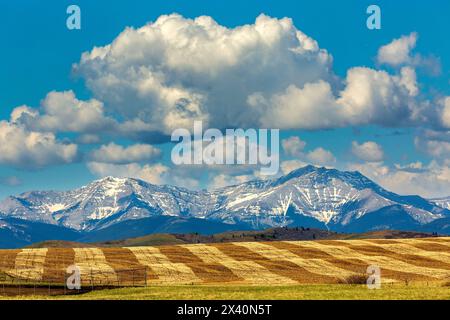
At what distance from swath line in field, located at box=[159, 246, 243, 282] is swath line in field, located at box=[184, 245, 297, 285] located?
1.61 m

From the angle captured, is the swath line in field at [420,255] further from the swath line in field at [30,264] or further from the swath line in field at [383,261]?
the swath line in field at [30,264]

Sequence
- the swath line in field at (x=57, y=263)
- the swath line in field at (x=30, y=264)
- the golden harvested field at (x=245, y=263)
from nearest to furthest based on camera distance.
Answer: the golden harvested field at (x=245, y=263) < the swath line in field at (x=57, y=263) < the swath line in field at (x=30, y=264)

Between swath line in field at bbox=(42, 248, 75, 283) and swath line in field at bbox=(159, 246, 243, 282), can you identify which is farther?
swath line in field at bbox=(159, 246, 243, 282)

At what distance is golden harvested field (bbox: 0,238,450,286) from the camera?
124438 mm

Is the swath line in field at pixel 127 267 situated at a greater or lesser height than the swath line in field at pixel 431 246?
lesser

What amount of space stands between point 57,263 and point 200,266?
101 feet

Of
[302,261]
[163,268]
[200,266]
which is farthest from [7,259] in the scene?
[302,261]

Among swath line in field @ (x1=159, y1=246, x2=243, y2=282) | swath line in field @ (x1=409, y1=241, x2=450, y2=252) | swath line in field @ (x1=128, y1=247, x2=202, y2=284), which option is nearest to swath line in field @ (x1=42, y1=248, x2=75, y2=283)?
swath line in field @ (x1=128, y1=247, x2=202, y2=284)

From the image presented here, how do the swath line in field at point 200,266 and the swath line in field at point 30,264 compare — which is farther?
the swath line in field at point 30,264

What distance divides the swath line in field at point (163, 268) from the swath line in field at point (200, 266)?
Result: 1.52 meters

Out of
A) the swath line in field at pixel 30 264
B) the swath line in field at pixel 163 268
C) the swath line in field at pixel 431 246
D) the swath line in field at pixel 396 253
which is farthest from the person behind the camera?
the swath line in field at pixel 431 246

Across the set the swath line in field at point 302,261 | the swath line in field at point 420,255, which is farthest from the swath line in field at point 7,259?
Answer: the swath line in field at point 420,255

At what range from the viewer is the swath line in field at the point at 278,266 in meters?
122

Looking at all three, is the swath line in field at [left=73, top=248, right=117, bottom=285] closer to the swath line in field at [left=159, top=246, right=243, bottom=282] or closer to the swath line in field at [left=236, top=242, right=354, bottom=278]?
the swath line in field at [left=159, top=246, right=243, bottom=282]
